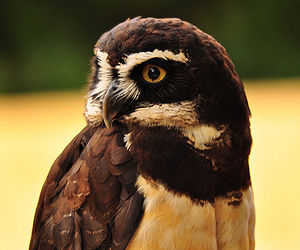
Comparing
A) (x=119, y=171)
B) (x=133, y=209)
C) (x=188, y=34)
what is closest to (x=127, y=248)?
(x=133, y=209)

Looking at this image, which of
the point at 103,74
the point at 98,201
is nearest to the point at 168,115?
the point at 103,74

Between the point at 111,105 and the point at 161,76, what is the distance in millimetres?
196

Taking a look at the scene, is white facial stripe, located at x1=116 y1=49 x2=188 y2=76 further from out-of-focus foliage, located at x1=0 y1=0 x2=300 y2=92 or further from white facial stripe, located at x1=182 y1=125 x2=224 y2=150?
out-of-focus foliage, located at x1=0 y1=0 x2=300 y2=92

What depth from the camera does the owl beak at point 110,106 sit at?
6.12ft

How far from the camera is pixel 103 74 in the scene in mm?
1941

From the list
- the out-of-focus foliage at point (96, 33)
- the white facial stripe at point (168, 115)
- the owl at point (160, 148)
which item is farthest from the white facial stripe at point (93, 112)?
the out-of-focus foliage at point (96, 33)

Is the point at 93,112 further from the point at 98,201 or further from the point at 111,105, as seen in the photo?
the point at 98,201

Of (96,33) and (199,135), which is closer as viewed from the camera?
(199,135)

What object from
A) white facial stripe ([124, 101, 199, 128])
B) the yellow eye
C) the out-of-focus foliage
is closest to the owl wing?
white facial stripe ([124, 101, 199, 128])

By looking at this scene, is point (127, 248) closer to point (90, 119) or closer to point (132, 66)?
point (90, 119)

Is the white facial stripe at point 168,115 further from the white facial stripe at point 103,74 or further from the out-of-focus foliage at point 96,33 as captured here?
the out-of-focus foliage at point 96,33

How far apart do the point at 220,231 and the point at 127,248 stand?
1.12ft

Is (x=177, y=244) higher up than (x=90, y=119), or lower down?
lower down

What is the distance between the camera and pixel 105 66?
1.91 metres
